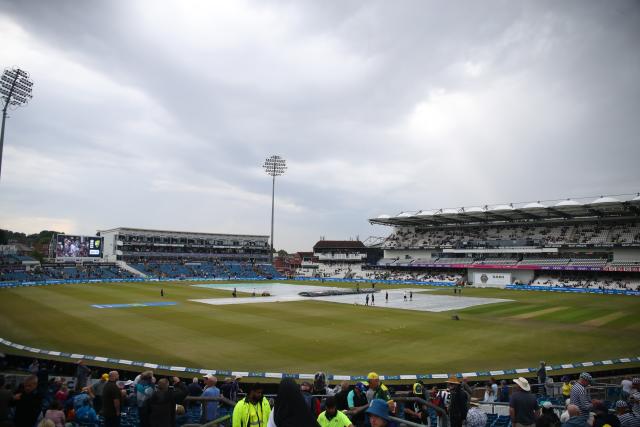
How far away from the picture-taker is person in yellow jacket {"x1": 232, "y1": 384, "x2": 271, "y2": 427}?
215 inches

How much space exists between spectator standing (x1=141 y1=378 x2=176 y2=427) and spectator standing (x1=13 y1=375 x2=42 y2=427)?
74.6 inches

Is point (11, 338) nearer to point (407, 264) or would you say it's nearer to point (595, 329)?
point (595, 329)

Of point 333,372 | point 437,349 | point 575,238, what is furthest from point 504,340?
point 575,238

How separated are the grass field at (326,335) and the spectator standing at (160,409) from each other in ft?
41.9

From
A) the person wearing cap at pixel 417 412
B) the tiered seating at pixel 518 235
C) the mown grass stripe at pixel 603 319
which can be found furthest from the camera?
the tiered seating at pixel 518 235

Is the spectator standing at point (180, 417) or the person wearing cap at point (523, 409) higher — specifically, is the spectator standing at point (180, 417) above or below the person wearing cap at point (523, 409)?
below

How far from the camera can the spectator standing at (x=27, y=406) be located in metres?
6.85

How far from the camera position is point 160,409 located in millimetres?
6801

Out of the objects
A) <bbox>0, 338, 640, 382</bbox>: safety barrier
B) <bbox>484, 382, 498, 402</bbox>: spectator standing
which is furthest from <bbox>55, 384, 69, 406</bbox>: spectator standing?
<bbox>484, 382, 498, 402</bbox>: spectator standing

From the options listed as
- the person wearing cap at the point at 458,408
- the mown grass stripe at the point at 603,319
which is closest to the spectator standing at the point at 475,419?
the person wearing cap at the point at 458,408

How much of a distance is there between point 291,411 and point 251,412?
1.62m

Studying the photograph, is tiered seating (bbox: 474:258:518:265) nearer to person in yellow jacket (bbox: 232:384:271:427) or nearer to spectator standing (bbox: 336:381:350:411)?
spectator standing (bbox: 336:381:350:411)

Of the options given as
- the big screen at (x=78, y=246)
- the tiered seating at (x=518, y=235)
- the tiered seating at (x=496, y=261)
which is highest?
the tiered seating at (x=518, y=235)

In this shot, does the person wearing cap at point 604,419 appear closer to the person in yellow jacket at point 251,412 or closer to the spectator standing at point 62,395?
the person in yellow jacket at point 251,412
